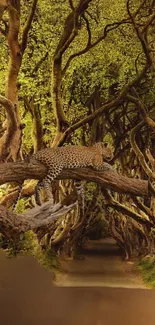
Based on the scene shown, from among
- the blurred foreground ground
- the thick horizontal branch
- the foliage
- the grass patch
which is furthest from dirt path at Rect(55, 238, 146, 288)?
the thick horizontal branch

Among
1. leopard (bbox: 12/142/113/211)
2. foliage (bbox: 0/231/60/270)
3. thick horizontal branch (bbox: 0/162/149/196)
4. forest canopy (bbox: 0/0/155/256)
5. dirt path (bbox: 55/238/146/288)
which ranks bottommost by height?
dirt path (bbox: 55/238/146/288)

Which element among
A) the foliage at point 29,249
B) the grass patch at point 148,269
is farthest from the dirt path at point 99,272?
the foliage at point 29,249

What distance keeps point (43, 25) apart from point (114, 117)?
359 cm

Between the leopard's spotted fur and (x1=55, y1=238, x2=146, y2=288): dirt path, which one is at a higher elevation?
the leopard's spotted fur

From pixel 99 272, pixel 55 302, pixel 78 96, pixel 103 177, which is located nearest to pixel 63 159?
pixel 103 177

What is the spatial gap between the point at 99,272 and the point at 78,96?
348cm

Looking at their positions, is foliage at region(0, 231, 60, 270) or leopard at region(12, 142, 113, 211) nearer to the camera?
leopard at region(12, 142, 113, 211)

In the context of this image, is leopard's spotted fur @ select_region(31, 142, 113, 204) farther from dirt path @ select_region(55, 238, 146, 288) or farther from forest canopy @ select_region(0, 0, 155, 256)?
dirt path @ select_region(55, 238, 146, 288)

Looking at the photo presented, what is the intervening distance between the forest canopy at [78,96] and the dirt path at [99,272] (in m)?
0.54

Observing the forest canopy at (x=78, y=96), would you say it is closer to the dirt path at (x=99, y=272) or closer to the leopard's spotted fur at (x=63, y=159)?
the leopard's spotted fur at (x=63, y=159)

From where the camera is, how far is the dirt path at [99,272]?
11094 millimetres

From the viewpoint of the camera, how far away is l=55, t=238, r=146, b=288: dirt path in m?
11.1

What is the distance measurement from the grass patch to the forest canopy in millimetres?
246

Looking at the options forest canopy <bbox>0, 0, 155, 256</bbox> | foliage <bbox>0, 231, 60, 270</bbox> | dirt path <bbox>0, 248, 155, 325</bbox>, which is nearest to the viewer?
forest canopy <bbox>0, 0, 155, 256</bbox>
